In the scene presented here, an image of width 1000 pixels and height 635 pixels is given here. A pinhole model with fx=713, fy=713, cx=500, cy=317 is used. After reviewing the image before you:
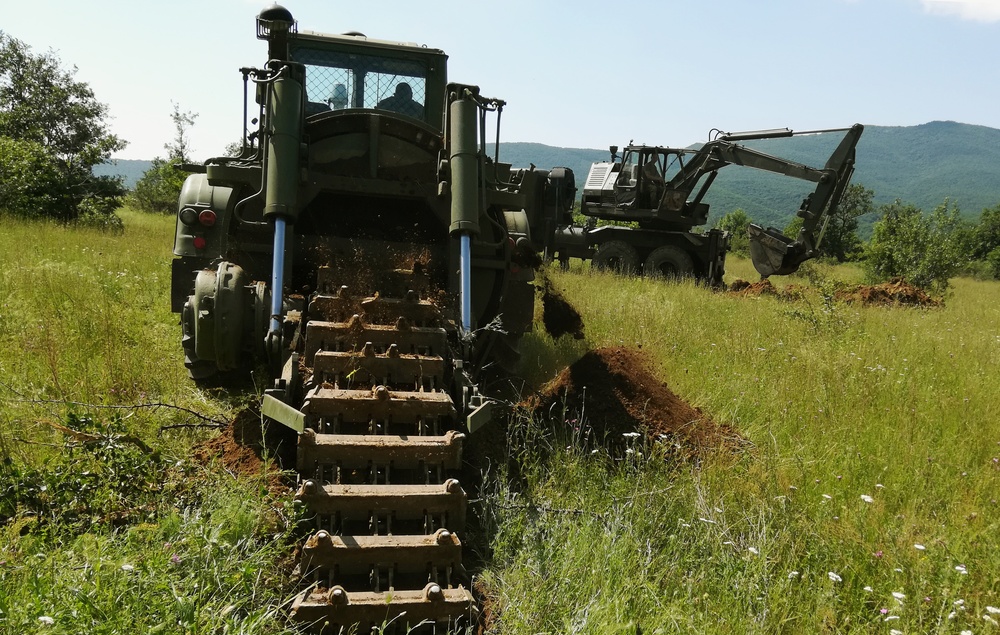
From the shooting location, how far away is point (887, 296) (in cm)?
1444

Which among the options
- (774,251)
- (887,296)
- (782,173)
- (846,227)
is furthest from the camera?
(846,227)

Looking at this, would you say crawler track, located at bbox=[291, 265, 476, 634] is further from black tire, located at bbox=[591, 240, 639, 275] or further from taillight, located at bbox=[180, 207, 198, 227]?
black tire, located at bbox=[591, 240, 639, 275]

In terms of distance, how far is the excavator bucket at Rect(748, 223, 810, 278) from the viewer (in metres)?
15.1

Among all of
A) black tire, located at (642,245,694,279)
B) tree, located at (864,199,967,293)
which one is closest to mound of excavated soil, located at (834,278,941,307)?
tree, located at (864,199,967,293)

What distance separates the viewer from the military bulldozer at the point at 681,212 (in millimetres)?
15000

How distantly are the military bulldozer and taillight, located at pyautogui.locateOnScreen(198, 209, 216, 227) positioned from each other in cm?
1162

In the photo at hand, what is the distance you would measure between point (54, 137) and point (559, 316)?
2835cm

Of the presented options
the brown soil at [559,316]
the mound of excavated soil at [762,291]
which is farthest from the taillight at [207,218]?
the mound of excavated soil at [762,291]

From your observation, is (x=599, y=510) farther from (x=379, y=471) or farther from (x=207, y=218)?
(x=207, y=218)

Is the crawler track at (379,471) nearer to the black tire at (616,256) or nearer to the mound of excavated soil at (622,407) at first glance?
the mound of excavated soil at (622,407)

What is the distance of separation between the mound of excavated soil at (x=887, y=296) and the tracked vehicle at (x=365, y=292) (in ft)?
33.3

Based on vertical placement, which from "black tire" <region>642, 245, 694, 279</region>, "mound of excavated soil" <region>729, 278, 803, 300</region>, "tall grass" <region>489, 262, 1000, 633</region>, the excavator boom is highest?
A: the excavator boom

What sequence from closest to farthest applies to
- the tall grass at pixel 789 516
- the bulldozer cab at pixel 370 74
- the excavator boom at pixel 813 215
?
the tall grass at pixel 789 516, the bulldozer cab at pixel 370 74, the excavator boom at pixel 813 215

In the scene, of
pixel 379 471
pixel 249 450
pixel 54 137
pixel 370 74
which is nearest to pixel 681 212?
pixel 370 74
